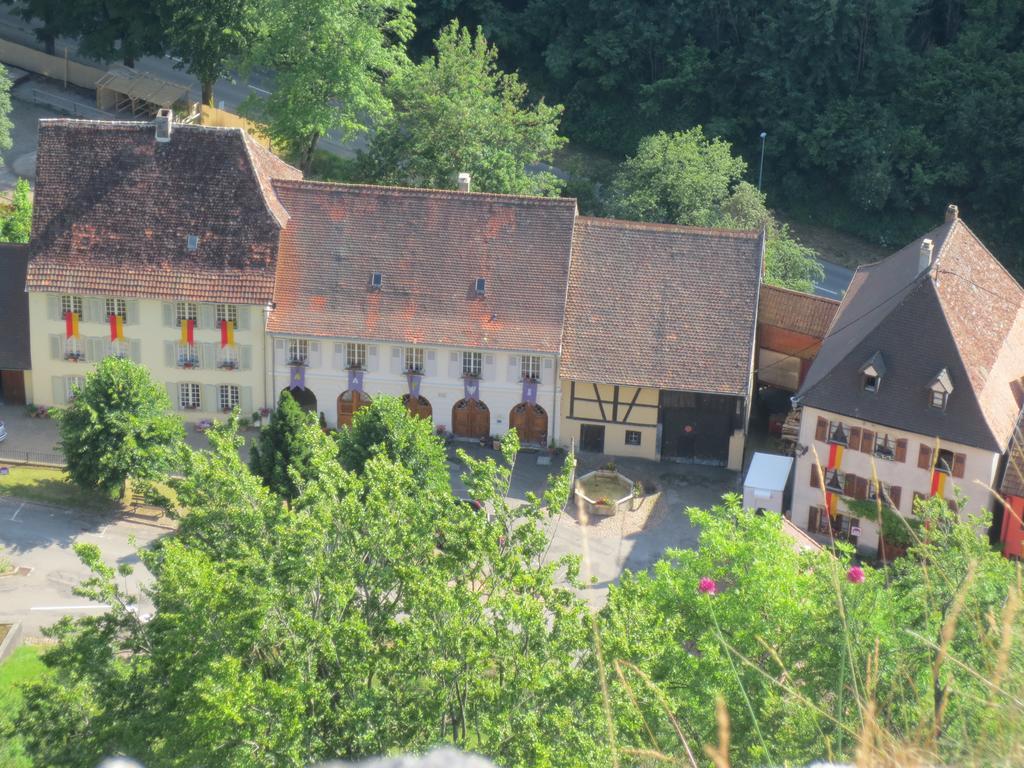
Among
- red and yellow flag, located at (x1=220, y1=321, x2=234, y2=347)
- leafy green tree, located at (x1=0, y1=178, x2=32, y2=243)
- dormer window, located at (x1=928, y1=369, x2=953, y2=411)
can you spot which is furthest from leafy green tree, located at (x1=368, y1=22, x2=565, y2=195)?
dormer window, located at (x1=928, y1=369, x2=953, y2=411)

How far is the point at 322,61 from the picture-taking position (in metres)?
63.0

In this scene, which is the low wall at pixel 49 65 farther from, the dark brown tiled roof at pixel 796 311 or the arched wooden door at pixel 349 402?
the dark brown tiled roof at pixel 796 311

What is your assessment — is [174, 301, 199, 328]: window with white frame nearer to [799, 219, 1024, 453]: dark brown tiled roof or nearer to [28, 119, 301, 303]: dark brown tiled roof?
[28, 119, 301, 303]: dark brown tiled roof

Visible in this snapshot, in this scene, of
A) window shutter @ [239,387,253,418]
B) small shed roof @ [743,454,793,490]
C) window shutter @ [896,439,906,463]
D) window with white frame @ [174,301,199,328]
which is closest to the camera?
window shutter @ [896,439,906,463]

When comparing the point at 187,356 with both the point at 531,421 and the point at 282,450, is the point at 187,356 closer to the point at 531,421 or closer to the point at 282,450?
the point at 282,450

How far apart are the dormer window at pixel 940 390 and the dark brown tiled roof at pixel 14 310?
2968 cm

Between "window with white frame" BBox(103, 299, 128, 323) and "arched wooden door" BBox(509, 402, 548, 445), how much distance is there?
1354cm

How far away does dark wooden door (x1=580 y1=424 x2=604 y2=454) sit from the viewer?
52.0 metres

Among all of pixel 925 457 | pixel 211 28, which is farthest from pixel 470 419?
pixel 211 28

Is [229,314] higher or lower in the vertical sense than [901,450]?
higher

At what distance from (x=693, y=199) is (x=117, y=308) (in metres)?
22.6

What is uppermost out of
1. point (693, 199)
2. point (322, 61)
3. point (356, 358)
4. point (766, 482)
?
point (322, 61)

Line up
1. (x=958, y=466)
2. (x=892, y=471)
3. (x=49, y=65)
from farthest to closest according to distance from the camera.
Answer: (x=49, y=65) < (x=892, y=471) < (x=958, y=466)

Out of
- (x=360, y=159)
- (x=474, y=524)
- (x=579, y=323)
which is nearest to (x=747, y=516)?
(x=474, y=524)
